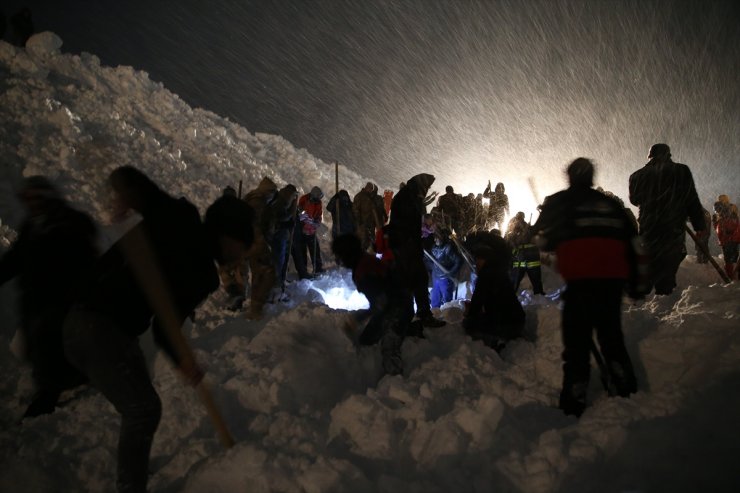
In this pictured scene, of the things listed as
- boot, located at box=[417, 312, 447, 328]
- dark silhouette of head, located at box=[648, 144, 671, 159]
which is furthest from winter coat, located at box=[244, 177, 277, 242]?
dark silhouette of head, located at box=[648, 144, 671, 159]

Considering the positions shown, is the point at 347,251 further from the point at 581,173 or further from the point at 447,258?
the point at 447,258

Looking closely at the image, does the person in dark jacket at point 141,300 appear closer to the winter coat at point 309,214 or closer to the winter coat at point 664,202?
the winter coat at point 664,202

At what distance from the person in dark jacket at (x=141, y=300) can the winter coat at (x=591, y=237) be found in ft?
7.20

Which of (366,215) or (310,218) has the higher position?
(366,215)

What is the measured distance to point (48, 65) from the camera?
15.3m

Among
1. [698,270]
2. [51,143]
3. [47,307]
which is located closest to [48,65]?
[51,143]

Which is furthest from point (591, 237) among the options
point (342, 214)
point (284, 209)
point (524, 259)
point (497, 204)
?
point (497, 204)

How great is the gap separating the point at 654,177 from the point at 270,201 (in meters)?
5.79

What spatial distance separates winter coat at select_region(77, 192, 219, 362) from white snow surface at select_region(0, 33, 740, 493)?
1064 mm

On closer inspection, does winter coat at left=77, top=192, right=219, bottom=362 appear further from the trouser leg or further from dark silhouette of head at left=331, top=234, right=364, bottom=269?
dark silhouette of head at left=331, top=234, right=364, bottom=269

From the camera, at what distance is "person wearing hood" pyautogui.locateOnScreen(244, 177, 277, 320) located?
5.77 metres

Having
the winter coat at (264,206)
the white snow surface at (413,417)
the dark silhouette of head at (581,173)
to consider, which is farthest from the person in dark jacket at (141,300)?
the winter coat at (264,206)

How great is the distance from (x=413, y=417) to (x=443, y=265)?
16.7 feet

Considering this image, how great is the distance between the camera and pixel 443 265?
306 inches
